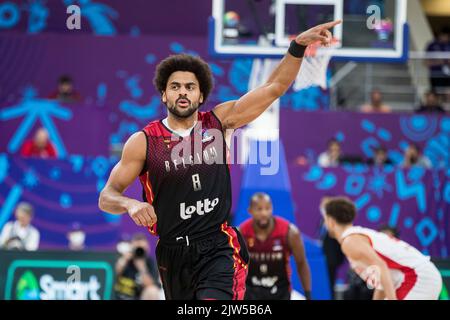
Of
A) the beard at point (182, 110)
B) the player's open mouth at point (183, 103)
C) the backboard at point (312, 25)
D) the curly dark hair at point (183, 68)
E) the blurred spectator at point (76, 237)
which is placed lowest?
the blurred spectator at point (76, 237)

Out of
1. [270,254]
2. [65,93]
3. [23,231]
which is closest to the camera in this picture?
[270,254]

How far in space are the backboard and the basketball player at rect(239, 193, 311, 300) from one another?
241 centimetres

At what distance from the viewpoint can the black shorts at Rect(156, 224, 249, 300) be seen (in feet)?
21.6

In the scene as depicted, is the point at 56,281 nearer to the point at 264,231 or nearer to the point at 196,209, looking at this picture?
the point at 264,231

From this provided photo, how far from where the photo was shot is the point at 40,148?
624 inches

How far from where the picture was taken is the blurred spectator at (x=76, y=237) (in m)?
14.9

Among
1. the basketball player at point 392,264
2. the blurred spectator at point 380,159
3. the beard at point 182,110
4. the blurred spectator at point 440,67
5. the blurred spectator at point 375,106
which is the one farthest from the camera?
the blurred spectator at point 440,67

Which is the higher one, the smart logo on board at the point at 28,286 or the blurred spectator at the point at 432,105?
the blurred spectator at the point at 432,105

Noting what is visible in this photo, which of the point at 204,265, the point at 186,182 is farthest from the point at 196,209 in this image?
the point at 204,265

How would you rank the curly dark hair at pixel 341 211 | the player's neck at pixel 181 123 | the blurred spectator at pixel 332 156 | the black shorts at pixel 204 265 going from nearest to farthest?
the black shorts at pixel 204 265 < the player's neck at pixel 181 123 < the curly dark hair at pixel 341 211 < the blurred spectator at pixel 332 156

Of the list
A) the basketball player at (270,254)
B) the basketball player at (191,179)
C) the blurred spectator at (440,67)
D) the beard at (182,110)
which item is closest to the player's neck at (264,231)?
the basketball player at (270,254)

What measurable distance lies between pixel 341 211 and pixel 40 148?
815 cm

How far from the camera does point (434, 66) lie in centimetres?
1877

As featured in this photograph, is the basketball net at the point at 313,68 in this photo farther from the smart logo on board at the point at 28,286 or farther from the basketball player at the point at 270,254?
the smart logo on board at the point at 28,286
